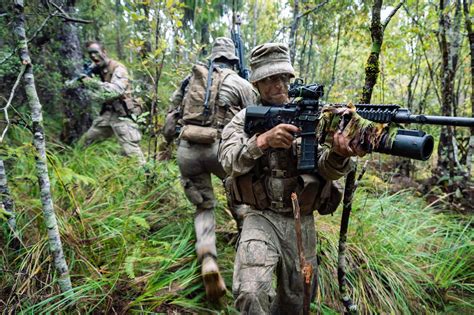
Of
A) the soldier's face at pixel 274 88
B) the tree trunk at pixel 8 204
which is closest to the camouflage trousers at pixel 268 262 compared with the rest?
the soldier's face at pixel 274 88

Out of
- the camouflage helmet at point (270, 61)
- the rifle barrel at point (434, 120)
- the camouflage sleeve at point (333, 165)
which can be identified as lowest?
the camouflage sleeve at point (333, 165)

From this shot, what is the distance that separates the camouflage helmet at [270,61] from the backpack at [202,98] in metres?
0.79

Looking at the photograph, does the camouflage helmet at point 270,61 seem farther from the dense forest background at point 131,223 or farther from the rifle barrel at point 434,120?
the rifle barrel at point 434,120

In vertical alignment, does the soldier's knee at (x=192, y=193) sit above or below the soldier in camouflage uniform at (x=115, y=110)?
below

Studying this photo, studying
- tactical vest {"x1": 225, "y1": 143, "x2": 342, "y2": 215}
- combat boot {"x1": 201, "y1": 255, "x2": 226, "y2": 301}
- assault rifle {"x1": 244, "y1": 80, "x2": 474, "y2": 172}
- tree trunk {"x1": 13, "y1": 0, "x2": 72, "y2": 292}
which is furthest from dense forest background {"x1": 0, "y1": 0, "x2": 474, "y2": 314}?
tactical vest {"x1": 225, "y1": 143, "x2": 342, "y2": 215}

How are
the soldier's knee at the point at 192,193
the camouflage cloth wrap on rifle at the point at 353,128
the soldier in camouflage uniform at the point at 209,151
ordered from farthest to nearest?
1. the soldier's knee at the point at 192,193
2. the soldier in camouflage uniform at the point at 209,151
3. the camouflage cloth wrap on rifle at the point at 353,128

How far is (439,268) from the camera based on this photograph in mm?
2951

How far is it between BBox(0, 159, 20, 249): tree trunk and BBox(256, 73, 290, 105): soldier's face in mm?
1944

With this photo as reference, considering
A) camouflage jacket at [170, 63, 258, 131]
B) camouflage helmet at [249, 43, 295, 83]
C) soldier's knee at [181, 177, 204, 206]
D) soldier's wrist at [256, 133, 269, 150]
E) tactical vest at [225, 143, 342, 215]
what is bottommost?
soldier's knee at [181, 177, 204, 206]

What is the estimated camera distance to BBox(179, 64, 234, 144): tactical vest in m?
2.92

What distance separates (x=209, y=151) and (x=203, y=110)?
0.41 meters

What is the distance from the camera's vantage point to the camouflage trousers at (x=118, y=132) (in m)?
4.93

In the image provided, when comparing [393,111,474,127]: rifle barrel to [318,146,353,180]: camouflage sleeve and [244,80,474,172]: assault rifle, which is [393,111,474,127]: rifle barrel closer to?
[244,80,474,172]: assault rifle

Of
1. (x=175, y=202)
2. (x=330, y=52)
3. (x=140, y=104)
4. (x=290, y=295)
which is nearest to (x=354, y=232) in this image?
(x=290, y=295)
